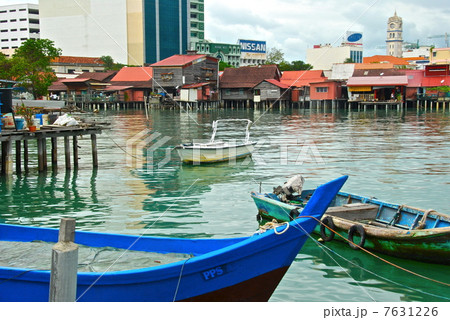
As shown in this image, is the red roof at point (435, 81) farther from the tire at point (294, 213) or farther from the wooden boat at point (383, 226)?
the tire at point (294, 213)

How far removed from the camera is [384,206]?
11039 millimetres

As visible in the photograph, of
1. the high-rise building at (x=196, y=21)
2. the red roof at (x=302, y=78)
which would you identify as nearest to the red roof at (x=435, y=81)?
the red roof at (x=302, y=78)

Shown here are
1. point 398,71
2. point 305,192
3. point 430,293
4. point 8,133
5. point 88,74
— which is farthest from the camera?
point 88,74

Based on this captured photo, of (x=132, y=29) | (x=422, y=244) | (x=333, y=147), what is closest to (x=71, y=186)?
(x=422, y=244)

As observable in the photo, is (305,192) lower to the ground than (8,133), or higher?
lower

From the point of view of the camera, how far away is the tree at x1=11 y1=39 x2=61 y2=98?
173ft

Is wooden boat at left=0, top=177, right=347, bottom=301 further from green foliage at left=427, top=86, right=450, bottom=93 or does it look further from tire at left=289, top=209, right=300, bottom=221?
green foliage at left=427, top=86, right=450, bottom=93

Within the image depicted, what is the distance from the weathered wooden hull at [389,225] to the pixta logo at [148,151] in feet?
34.0

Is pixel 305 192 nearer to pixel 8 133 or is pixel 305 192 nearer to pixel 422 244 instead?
pixel 422 244

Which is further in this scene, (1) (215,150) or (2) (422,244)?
(1) (215,150)

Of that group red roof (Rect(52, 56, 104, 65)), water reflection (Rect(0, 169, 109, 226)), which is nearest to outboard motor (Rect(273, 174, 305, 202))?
water reflection (Rect(0, 169, 109, 226))

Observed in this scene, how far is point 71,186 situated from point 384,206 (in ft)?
33.9

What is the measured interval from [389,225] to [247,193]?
579 centimetres

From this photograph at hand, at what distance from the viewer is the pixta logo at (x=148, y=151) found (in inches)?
867
